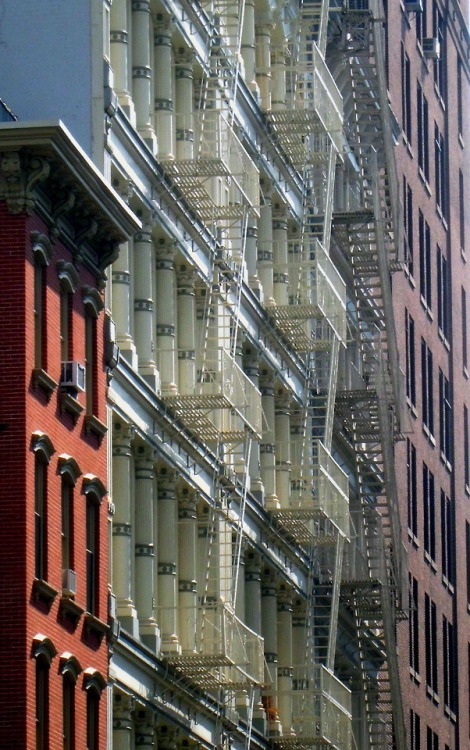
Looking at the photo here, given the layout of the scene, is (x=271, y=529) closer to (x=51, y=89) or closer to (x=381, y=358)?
(x=381, y=358)

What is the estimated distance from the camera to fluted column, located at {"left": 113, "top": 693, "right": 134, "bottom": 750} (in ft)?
136

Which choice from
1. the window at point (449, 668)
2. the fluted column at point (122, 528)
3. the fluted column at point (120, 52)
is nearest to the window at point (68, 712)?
the fluted column at point (122, 528)

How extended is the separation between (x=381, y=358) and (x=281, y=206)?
7.77m

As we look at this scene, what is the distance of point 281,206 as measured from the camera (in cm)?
5694

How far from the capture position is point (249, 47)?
179 ft

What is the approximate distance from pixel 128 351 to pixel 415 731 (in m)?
33.0

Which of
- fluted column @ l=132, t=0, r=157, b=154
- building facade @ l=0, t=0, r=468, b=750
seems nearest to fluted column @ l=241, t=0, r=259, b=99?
building facade @ l=0, t=0, r=468, b=750

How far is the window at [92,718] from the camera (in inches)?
1524

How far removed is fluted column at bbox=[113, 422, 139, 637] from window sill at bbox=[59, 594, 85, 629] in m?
3.89

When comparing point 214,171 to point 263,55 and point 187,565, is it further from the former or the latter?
point 263,55

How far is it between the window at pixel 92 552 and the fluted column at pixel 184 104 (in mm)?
9415

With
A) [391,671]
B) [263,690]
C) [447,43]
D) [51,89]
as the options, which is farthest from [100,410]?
[447,43]

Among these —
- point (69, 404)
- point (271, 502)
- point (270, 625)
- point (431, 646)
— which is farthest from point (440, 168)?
point (69, 404)

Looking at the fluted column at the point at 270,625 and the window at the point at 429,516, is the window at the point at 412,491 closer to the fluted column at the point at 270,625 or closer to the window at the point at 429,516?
the window at the point at 429,516
